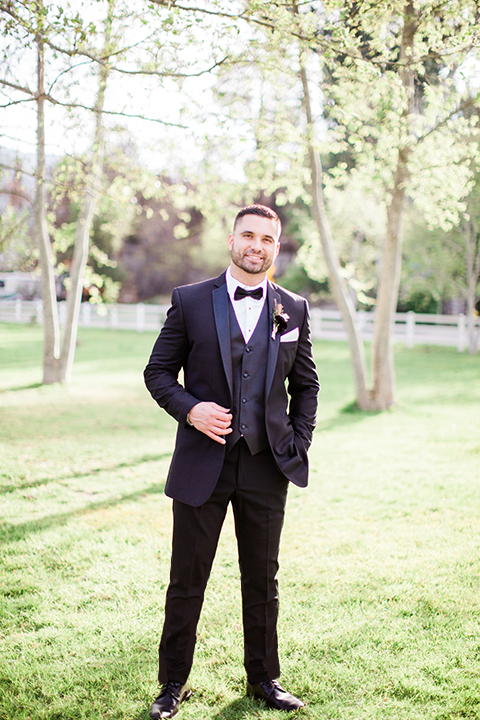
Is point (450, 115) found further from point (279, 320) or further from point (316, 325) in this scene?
point (316, 325)

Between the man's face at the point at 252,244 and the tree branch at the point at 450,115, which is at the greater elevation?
the tree branch at the point at 450,115

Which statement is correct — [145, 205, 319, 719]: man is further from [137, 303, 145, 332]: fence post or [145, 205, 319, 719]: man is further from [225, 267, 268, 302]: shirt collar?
[137, 303, 145, 332]: fence post

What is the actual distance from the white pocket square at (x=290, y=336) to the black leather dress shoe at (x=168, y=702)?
1.68 meters

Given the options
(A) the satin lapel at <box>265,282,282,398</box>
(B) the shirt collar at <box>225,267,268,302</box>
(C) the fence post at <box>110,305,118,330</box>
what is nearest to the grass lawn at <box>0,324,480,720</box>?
(A) the satin lapel at <box>265,282,282,398</box>

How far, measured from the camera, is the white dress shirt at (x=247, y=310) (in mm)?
2639

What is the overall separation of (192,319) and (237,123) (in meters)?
5.59

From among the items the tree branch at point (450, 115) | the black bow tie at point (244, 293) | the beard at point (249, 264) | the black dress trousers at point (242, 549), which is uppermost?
the tree branch at point (450, 115)

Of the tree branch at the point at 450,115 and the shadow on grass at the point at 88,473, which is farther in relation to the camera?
the tree branch at the point at 450,115

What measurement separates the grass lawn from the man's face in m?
2.08

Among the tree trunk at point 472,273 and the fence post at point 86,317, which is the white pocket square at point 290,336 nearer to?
the tree trunk at point 472,273

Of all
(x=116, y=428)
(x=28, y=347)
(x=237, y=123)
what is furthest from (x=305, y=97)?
(x=28, y=347)

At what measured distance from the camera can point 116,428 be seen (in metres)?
8.82

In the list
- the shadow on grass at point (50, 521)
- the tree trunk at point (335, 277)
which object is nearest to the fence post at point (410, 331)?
the tree trunk at point (335, 277)

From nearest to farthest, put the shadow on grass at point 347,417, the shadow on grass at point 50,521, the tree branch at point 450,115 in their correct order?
1. the shadow on grass at point 50,521
2. the tree branch at point 450,115
3. the shadow on grass at point 347,417
